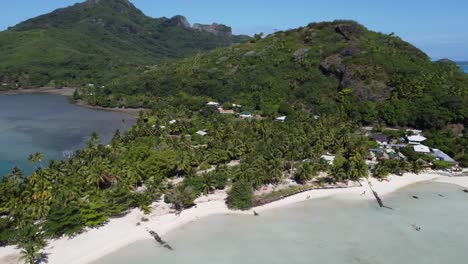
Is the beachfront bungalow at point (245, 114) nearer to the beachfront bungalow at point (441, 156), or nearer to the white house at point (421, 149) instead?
the white house at point (421, 149)

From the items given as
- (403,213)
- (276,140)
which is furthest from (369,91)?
(403,213)

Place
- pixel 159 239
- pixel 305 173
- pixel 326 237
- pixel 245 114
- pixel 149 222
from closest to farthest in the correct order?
1. pixel 159 239
2. pixel 326 237
3. pixel 149 222
4. pixel 305 173
5. pixel 245 114

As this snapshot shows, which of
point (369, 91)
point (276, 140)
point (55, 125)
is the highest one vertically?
point (369, 91)

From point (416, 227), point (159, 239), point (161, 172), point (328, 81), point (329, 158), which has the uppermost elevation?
point (328, 81)

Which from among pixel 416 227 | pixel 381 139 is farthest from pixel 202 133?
pixel 416 227

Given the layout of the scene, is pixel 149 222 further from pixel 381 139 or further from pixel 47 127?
pixel 47 127

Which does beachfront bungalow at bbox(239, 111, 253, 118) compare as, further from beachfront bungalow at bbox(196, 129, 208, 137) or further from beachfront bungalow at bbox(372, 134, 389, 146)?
beachfront bungalow at bbox(372, 134, 389, 146)

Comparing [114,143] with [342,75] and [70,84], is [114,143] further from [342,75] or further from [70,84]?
[70,84]

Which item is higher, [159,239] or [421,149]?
[421,149]
